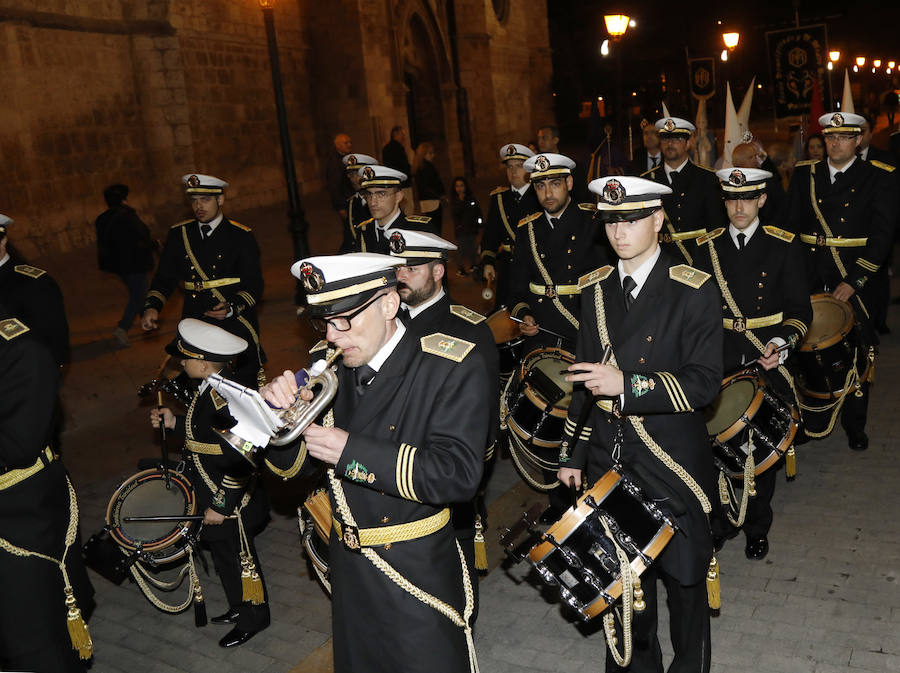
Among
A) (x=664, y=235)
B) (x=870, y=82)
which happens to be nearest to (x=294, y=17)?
(x=664, y=235)

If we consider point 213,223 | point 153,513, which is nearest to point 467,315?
point 153,513

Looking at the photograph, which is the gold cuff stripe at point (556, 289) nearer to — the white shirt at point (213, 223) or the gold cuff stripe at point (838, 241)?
the gold cuff stripe at point (838, 241)

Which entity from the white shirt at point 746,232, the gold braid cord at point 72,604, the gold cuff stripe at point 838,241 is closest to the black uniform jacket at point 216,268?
the gold braid cord at point 72,604

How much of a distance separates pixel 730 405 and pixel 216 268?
4.49m

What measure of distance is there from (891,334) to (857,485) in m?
4.62

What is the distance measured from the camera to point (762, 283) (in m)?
5.73

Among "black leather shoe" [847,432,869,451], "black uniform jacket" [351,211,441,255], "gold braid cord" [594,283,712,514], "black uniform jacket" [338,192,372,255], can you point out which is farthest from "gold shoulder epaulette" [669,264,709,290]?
"black uniform jacket" [338,192,372,255]

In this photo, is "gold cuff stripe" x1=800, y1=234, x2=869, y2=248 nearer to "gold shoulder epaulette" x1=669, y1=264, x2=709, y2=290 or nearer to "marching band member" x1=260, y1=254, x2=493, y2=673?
"gold shoulder epaulette" x1=669, y1=264, x2=709, y2=290

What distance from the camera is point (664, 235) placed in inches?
341

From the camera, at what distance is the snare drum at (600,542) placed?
3660mm

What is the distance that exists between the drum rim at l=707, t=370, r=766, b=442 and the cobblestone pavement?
0.97 metres

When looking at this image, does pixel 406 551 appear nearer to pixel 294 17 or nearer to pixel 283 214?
pixel 283 214

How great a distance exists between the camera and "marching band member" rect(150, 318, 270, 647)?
495 cm

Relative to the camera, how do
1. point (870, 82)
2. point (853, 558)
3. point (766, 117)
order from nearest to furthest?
point (853, 558) < point (766, 117) < point (870, 82)
